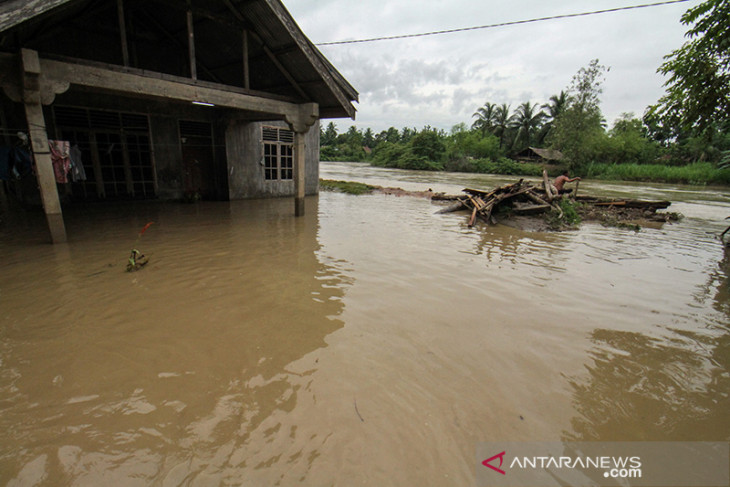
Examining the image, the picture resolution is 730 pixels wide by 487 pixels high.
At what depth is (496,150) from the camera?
47.9 metres

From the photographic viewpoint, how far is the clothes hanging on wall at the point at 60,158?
6.24 meters

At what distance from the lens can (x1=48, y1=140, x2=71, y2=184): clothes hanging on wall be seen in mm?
6238

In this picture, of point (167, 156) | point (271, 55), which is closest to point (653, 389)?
point (271, 55)

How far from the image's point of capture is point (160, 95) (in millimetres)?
5582

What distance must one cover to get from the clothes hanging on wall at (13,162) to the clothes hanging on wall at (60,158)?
1.20 ft

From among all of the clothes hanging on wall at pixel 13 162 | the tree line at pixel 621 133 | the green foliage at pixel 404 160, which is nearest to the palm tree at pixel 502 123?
the tree line at pixel 621 133

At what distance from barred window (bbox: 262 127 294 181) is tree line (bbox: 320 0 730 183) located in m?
11.3

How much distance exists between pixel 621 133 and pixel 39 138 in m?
56.4

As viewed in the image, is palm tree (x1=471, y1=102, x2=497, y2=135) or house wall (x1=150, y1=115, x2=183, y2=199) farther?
palm tree (x1=471, y1=102, x2=497, y2=135)

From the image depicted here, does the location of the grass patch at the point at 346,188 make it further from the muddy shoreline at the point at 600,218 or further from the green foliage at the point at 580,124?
the green foliage at the point at 580,124

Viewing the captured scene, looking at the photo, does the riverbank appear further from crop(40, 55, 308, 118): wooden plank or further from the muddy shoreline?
crop(40, 55, 308, 118): wooden plank

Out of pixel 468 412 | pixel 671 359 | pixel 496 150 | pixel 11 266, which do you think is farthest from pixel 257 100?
pixel 496 150

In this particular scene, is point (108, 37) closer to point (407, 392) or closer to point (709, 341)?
point (407, 392)

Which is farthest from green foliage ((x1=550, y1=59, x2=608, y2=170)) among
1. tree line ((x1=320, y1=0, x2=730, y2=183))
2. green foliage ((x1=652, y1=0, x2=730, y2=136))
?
green foliage ((x1=652, y1=0, x2=730, y2=136))
